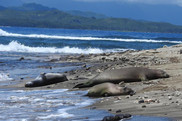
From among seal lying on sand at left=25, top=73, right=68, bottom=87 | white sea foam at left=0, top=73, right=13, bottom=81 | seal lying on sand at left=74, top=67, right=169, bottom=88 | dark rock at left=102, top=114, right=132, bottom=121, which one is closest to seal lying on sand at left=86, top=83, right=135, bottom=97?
seal lying on sand at left=74, top=67, right=169, bottom=88

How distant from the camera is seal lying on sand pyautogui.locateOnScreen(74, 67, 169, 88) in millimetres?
10367

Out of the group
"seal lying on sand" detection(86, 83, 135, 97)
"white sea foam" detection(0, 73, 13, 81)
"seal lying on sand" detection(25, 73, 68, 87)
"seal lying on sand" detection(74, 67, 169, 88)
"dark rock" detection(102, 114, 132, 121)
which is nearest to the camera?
"dark rock" detection(102, 114, 132, 121)

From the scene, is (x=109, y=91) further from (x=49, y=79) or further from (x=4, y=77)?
(x=4, y=77)

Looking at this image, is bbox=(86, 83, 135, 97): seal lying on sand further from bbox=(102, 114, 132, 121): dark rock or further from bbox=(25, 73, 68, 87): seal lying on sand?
bbox=(25, 73, 68, 87): seal lying on sand

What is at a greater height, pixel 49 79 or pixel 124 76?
pixel 124 76

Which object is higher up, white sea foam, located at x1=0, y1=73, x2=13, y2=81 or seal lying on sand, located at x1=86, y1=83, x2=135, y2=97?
seal lying on sand, located at x1=86, y1=83, x2=135, y2=97

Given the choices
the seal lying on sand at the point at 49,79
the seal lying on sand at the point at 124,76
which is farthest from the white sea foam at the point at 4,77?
the seal lying on sand at the point at 124,76

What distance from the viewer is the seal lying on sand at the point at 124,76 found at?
1037 centimetres

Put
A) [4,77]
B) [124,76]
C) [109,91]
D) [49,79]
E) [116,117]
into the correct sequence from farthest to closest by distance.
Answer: [4,77]
[49,79]
[124,76]
[109,91]
[116,117]

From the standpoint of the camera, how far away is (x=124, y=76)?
1068 cm

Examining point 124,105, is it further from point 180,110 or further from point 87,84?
A: point 87,84

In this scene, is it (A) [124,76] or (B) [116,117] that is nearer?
(B) [116,117]

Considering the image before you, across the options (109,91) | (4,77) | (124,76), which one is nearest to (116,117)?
(109,91)

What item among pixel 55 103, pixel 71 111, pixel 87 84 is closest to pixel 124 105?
pixel 71 111
